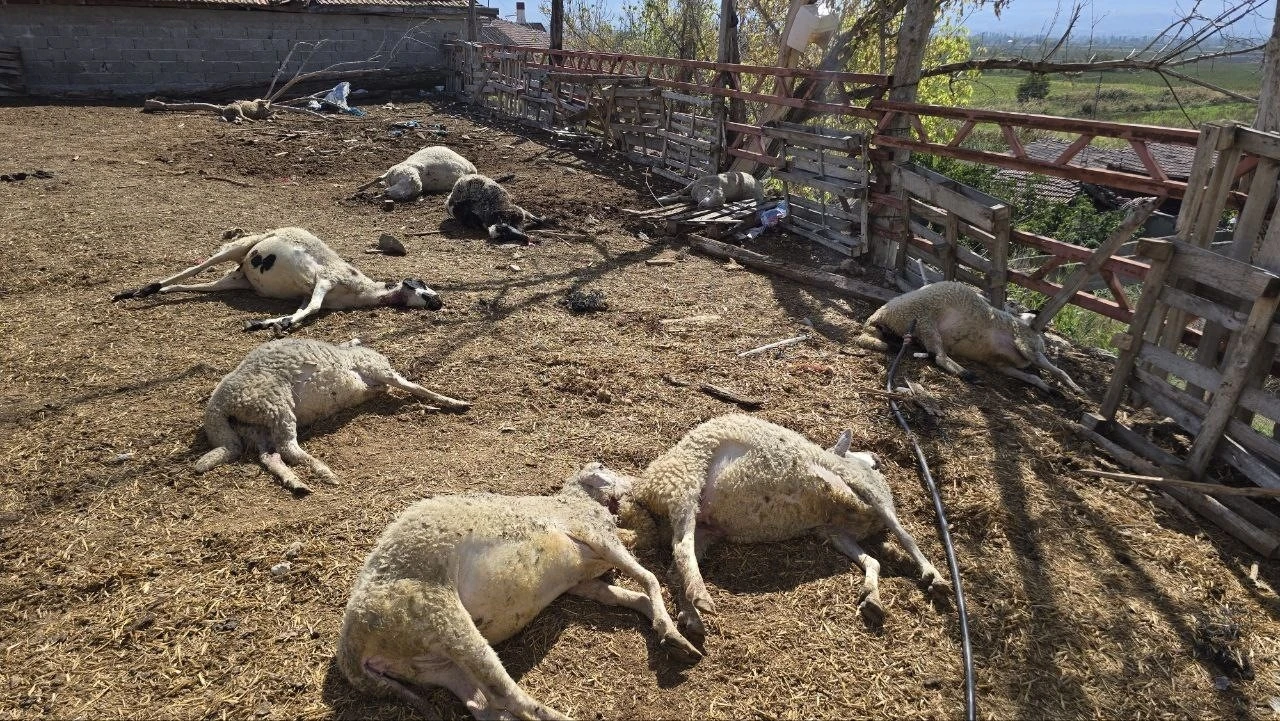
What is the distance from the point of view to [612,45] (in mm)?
33562

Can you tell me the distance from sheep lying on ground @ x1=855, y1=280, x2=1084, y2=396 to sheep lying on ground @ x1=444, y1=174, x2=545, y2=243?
5.36 metres

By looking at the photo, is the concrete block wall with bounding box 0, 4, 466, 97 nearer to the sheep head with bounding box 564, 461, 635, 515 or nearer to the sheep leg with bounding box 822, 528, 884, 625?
the sheep head with bounding box 564, 461, 635, 515

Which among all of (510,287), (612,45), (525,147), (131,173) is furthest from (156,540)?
(612,45)

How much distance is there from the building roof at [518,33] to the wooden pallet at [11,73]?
748 inches

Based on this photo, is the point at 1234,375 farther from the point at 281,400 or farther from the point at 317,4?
the point at 317,4

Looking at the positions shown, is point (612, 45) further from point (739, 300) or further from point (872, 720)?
point (872, 720)

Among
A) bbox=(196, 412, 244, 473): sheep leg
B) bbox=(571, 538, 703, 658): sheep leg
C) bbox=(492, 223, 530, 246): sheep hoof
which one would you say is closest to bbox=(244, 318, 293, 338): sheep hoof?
bbox=(196, 412, 244, 473): sheep leg

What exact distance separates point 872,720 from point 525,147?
49.3ft

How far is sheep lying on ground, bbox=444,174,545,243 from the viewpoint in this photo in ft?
32.2

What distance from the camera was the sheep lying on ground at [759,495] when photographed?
3861mm

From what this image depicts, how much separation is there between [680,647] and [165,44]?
2333 centimetres

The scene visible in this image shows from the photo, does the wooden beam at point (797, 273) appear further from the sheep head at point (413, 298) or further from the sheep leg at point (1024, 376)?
the sheep head at point (413, 298)

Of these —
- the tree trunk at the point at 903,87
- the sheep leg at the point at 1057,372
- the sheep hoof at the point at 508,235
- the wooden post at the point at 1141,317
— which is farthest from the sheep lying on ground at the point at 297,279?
the wooden post at the point at 1141,317

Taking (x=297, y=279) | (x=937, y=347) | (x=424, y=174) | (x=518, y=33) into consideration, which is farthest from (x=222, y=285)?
(x=518, y=33)
